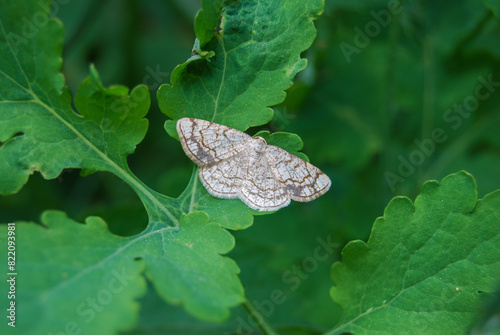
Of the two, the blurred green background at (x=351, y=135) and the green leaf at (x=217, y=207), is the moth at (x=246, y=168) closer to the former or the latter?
the green leaf at (x=217, y=207)

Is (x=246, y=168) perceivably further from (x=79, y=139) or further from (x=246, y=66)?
(x=79, y=139)

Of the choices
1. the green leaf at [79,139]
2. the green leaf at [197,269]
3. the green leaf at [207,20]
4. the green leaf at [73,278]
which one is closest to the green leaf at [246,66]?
A: the green leaf at [207,20]

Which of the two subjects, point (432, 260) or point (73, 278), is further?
point (432, 260)

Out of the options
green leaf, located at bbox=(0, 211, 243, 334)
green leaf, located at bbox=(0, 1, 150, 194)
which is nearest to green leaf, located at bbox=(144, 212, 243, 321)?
green leaf, located at bbox=(0, 211, 243, 334)

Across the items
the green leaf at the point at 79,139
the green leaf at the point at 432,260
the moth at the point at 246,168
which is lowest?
the green leaf at the point at 79,139

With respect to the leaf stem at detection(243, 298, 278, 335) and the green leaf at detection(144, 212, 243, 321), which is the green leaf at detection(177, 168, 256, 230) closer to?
the green leaf at detection(144, 212, 243, 321)

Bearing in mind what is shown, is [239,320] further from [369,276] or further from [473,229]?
[473,229]

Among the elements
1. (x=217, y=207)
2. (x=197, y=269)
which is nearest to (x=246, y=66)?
(x=217, y=207)
